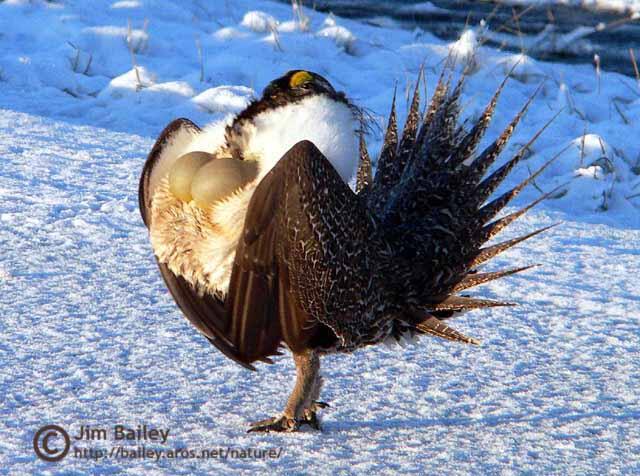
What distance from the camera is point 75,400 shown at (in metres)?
2.87

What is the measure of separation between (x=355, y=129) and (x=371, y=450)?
858 mm

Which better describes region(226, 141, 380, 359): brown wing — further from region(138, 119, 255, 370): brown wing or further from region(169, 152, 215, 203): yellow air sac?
region(169, 152, 215, 203): yellow air sac

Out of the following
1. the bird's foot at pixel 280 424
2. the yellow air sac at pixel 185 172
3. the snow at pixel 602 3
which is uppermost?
the snow at pixel 602 3

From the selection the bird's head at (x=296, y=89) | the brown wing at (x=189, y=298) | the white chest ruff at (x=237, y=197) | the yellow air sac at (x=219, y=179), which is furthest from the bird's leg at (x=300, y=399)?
the bird's head at (x=296, y=89)

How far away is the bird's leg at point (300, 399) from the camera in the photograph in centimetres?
280

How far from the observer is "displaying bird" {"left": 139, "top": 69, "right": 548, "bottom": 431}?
2.57 m

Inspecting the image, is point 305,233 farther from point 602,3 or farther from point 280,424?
point 602,3

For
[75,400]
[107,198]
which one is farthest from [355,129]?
[107,198]

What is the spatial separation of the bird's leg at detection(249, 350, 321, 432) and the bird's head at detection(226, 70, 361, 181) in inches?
20.1

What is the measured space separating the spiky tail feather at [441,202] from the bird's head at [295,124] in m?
0.27

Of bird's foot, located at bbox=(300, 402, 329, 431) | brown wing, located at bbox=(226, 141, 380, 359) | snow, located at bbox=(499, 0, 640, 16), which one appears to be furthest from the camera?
snow, located at bbox=(499, 0, 640, 16)
